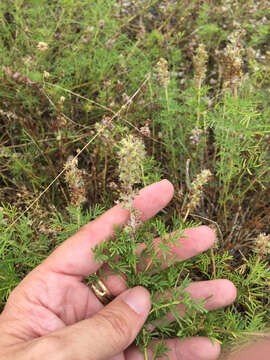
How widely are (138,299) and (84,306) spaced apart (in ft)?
1.50

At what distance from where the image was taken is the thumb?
171cm

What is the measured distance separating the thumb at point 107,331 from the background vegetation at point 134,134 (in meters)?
0.43

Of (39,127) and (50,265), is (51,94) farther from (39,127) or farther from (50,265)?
(50,265)

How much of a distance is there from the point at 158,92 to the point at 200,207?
107 cm

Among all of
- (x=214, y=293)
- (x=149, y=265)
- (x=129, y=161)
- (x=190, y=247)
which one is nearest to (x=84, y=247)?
(x=149, y=265)

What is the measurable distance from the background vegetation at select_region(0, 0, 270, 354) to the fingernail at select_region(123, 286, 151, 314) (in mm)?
387

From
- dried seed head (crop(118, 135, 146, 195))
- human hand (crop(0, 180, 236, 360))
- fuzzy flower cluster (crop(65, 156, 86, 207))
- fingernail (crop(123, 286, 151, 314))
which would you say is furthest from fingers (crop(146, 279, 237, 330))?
dried seed head (crop(118, 135, 146, 195))

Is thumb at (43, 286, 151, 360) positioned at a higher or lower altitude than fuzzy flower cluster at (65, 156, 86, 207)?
lower

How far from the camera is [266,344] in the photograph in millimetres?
2062

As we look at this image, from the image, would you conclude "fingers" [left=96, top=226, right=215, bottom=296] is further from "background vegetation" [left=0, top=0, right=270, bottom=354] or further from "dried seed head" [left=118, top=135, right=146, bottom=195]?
"dried seed head" [left=118, top=135, right=146, bottom=195]

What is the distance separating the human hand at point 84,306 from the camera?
1.76 meters

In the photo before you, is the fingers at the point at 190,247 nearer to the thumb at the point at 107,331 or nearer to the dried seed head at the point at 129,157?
the thumb at the point at 107,331

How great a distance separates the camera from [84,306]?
2295 mm

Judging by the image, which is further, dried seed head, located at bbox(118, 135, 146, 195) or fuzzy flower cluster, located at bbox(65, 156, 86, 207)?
fuzzy flower cluster, located at bbox(65, 156, 86, 207)
